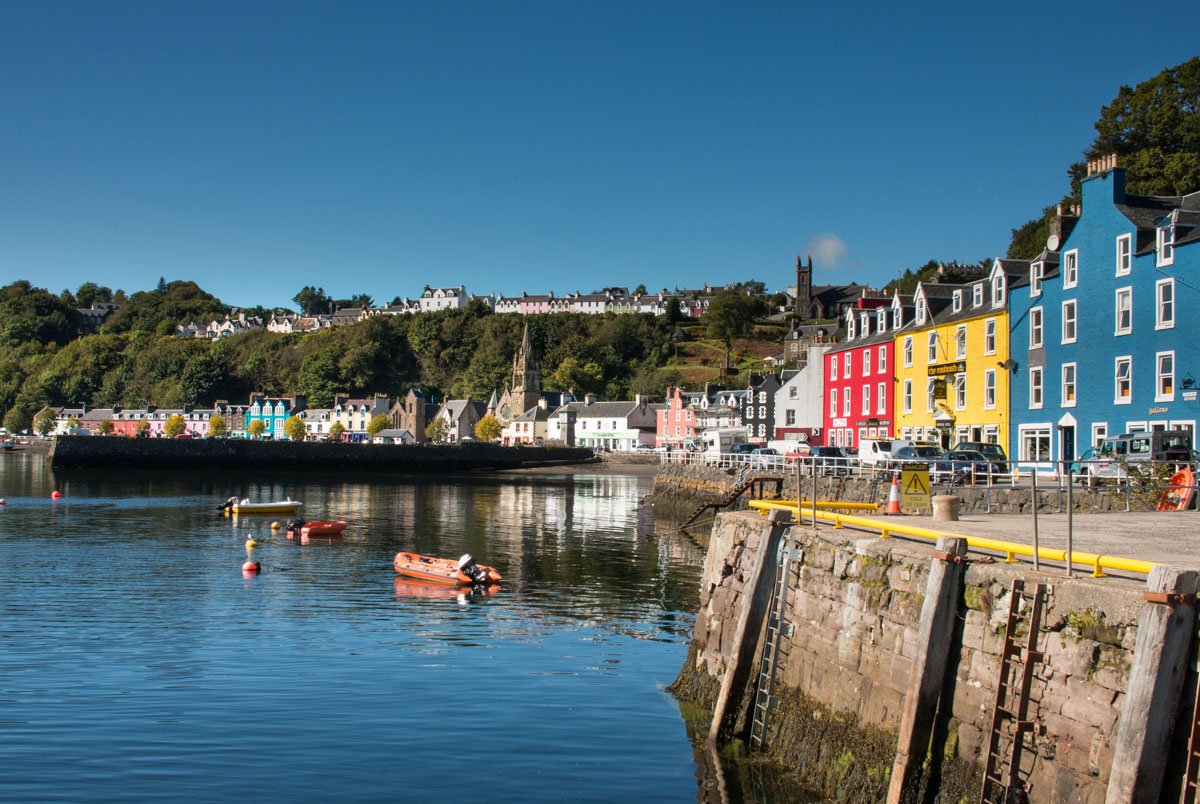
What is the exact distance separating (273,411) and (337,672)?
181791 mm

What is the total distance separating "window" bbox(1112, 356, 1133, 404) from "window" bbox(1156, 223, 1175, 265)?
3943 millimetres

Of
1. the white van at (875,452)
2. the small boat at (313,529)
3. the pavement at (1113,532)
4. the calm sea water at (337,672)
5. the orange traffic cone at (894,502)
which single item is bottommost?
the calm sea water at (337,672)

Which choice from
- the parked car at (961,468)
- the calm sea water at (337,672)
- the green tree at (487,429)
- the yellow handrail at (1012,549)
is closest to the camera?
the yellow handrail at (1012,549)

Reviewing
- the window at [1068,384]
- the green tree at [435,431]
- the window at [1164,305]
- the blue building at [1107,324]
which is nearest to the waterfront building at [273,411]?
the green tree at [435,431]

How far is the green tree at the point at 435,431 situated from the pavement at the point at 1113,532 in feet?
507

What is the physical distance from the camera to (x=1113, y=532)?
16.8m

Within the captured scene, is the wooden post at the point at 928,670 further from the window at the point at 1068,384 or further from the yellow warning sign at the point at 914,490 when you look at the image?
the window at the point at 1068,384

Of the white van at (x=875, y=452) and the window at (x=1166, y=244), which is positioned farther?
the white van at (x=875, y=452)

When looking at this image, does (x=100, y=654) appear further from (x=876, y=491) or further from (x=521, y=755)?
(x=876, y=491)

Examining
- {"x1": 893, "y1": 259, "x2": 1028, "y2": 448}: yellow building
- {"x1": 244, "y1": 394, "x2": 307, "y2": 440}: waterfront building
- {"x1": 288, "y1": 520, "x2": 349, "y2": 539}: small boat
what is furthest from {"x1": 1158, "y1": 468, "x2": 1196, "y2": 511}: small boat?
{"x1": 244, "y1": 394, "x2": 307, "y2": 440}: waterfront building

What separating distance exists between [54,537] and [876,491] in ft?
113

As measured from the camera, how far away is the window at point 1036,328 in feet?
142

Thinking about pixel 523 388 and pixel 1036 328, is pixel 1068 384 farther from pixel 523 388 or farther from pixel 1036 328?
pixel 523 388

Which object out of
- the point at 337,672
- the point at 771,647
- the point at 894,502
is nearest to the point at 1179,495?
the point at 894,502
